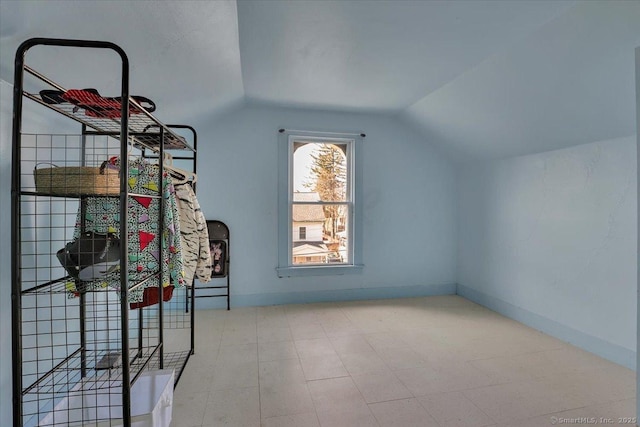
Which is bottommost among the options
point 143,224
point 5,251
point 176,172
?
point 5,251

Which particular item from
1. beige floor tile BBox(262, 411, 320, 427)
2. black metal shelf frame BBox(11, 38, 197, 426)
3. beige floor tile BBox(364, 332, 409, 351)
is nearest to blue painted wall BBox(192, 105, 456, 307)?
beige floor tile BBox(364, 332, 409, 351)

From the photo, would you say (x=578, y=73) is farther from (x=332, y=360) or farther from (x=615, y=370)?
(x=332, y=360)

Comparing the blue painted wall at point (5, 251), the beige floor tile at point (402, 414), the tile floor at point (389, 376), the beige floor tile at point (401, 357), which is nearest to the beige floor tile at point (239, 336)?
the tile floor at point (389, 376)

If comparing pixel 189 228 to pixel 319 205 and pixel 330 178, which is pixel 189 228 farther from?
pixel 330 178

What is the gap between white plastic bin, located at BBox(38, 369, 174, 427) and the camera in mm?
1401

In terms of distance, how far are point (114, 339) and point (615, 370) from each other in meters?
3.55

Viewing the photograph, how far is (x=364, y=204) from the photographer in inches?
146

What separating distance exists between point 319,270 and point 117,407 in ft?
7.57

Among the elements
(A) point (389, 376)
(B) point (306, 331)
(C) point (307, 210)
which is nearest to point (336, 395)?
(A) point (389, 376)

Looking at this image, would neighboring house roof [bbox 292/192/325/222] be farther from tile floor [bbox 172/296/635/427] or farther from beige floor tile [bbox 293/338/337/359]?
beige floor tile [bbox 293/338/337/359]

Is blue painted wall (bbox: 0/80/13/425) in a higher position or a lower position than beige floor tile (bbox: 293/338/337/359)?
higher

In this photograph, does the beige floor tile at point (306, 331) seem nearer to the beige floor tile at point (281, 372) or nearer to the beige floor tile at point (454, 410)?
the beige floor tile at point (281, 372)

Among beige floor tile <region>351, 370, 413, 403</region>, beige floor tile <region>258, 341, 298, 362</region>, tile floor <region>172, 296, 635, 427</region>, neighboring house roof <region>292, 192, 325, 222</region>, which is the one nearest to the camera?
tile floor <region>172, 296, 635, 427</region>

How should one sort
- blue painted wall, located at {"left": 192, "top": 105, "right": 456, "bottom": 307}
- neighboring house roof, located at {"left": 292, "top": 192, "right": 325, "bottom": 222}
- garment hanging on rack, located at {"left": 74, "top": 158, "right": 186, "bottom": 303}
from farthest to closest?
neighboring house roof, located at {"left": 292, "top": 192, "right": 325, "bottom": 222}, blue painted wall, located at {"left": 192, "top": 105, "right": 456, "bottom": 307}, garment hanging on rack, located at {"left": 74, "top": 158, "right": 186, "bottom": 303}
